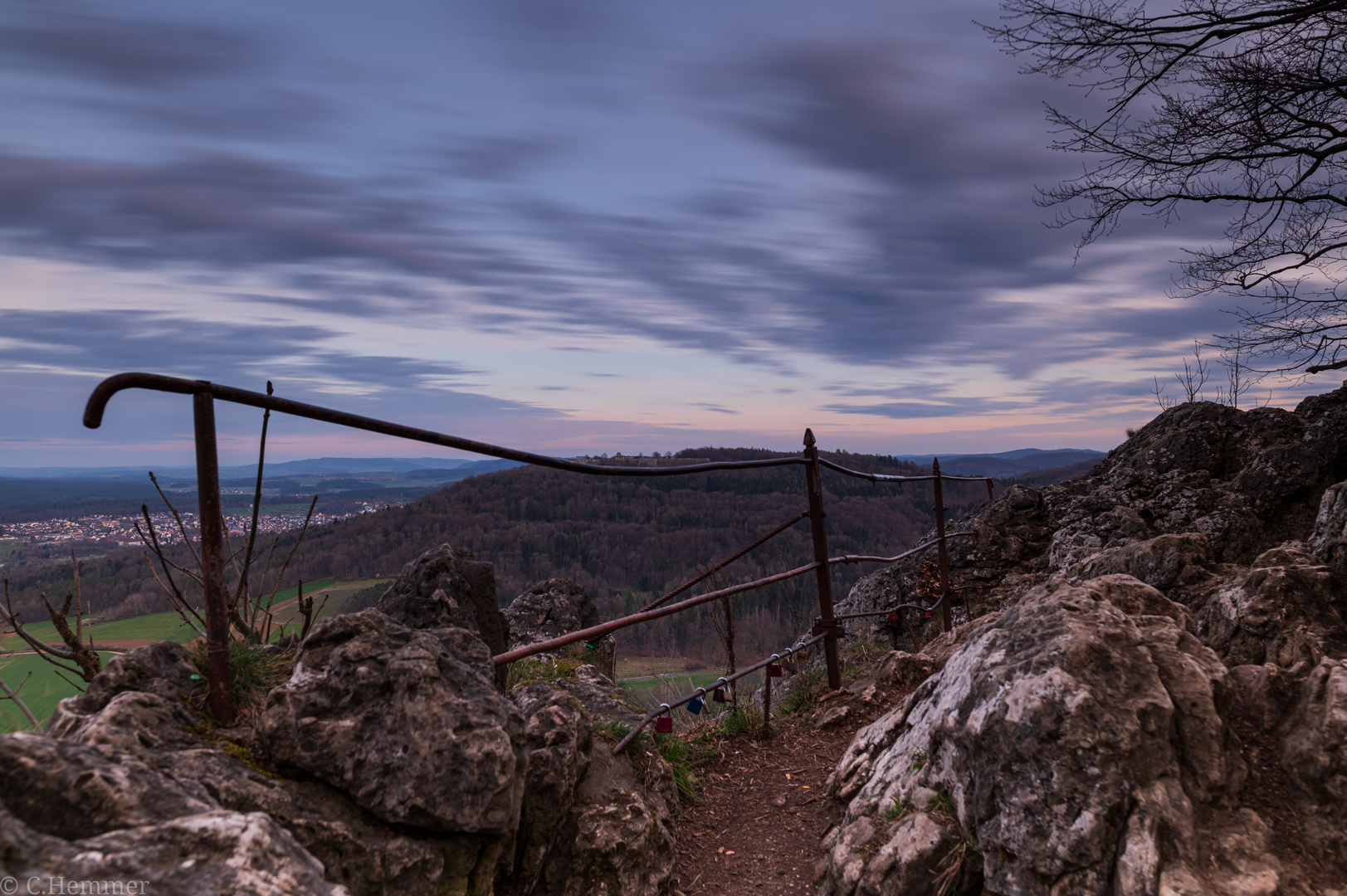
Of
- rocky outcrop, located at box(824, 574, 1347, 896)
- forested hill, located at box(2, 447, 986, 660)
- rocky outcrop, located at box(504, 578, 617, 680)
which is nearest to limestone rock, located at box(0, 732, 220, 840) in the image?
rocky outcrop, located at box(824, 574, 1347, 896)

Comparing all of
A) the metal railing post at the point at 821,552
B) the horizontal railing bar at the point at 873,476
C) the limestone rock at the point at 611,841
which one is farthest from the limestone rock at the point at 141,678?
the horizontal railing bar at the point at 873,476

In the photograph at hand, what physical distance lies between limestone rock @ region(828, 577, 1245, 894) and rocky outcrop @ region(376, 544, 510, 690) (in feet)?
7.90

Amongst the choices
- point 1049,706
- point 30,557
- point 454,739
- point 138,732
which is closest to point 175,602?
point 138,732

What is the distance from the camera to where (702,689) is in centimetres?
414

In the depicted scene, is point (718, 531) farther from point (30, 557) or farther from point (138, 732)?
point (138, 732)

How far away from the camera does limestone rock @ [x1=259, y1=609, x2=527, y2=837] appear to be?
1.97 meters

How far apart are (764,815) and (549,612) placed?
4024 mm

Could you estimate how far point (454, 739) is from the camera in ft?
6.73

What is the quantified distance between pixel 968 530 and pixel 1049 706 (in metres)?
7.29

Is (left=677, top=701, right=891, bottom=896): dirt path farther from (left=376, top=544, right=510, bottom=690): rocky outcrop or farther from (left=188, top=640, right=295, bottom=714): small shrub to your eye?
(left=188, top=640, right=295, bottom=714): small shrub

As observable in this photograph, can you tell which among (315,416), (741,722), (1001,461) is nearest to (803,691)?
(741,722)

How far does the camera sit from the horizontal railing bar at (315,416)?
1.89 metres

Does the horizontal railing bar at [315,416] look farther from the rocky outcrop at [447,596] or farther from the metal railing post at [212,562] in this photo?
the rocky outcrop at [447,596]

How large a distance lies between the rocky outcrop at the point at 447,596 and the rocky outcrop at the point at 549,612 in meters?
2.34
